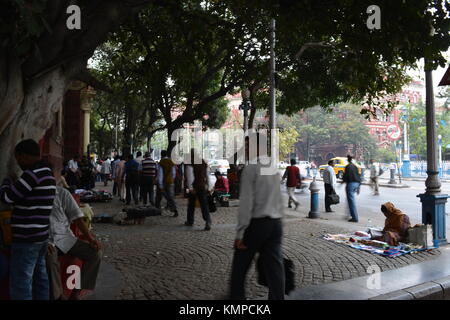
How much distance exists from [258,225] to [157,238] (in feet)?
15.4

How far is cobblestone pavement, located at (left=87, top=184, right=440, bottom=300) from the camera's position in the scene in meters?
4.74

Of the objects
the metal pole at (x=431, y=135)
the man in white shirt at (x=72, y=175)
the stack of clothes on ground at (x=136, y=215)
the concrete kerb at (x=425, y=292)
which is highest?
the metal pole at (x=431, y=135)

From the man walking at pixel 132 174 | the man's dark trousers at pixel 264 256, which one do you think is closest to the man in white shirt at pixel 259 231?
the man's dark trousers at pixel 264 256

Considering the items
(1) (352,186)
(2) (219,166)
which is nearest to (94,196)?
(1) (352,186)

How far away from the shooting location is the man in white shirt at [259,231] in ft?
11.5

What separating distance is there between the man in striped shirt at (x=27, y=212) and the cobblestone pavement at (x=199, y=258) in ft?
4.51

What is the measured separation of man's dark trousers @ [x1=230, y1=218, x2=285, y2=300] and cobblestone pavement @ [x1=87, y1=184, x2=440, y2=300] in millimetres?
769

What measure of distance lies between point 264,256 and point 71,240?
190 cm

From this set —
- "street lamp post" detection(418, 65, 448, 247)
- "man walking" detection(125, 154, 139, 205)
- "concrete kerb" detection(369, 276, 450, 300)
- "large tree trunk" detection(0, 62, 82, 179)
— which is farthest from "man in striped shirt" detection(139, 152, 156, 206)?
"concrete kerb" detection(369, 276, 450, 300)

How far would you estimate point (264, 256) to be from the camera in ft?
11.8

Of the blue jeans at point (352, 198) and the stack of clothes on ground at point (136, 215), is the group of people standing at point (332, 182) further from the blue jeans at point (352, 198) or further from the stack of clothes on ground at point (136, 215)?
the stack of clothes on ground at point (136, 215)

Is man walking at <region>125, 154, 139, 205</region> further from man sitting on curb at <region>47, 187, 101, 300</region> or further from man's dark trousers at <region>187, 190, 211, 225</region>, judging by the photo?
man sitting on curb at <region>47, 187, 101, 300</region>
